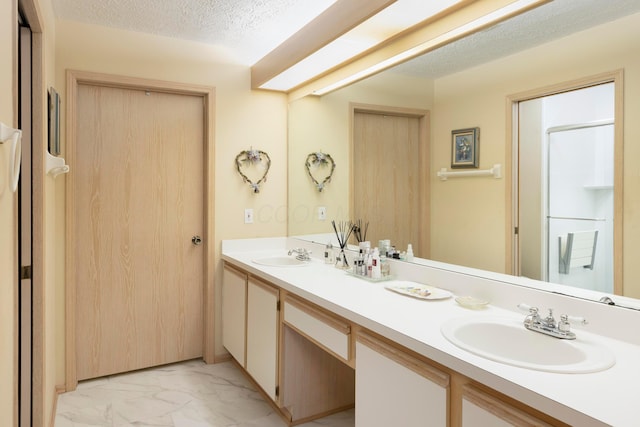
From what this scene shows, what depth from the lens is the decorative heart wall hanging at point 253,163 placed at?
3184 mm

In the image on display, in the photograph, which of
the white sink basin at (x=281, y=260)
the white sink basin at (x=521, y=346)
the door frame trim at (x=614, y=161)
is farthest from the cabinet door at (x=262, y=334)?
the door frame trim at (x=614, y=161)

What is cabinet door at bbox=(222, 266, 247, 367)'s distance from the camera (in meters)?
2.76

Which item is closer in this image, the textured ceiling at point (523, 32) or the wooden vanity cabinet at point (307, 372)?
the textured ceiling at point (523, 32)

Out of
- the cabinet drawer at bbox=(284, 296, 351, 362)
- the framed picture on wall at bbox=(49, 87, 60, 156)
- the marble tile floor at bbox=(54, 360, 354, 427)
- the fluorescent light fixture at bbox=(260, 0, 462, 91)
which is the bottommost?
the marble tile floor at bbox=(54, 360, 354, 427)

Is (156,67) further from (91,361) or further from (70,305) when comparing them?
(91,361)

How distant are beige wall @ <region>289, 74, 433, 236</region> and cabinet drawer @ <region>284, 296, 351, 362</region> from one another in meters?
0.81

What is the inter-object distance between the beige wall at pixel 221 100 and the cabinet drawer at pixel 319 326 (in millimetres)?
1185

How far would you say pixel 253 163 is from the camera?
10.6 ft

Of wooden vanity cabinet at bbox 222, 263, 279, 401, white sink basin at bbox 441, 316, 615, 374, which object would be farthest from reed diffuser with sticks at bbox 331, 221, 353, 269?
white sink basin at bbox 441, 316, 615, 374

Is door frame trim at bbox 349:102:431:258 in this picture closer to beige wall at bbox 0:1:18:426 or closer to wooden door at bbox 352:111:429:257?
wooden door at bbox 352:111:429:257

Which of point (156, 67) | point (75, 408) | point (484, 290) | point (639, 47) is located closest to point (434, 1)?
point (639, 47)

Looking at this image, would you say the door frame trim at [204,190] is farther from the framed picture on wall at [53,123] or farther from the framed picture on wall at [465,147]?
the framed picture on wall at [465,147]

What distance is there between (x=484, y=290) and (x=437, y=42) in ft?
3.68

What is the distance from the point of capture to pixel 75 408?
2.51 meters
